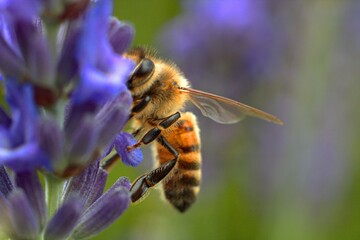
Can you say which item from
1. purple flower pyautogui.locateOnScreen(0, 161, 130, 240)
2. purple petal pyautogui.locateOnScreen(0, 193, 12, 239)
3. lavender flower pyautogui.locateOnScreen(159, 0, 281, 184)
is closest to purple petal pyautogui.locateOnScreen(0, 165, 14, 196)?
purple flower pyautogui.locateOnScreen(0, 161, 130, 240)

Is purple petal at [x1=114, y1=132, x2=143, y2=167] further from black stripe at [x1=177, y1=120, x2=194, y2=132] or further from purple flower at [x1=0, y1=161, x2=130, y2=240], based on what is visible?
black stripe at [x1=177, y1=120, x2=194, y2=132]

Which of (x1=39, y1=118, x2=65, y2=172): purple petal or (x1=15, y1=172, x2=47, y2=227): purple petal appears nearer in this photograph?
(x1=39, y1=118, x2=65, y2=172): purple petal

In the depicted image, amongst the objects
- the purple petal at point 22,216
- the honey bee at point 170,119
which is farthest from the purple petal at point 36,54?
the honey bee at point 170,119

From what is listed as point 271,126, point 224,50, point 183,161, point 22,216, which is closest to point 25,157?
point 22,216

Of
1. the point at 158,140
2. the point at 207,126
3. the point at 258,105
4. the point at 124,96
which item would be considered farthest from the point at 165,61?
the point at 258,105

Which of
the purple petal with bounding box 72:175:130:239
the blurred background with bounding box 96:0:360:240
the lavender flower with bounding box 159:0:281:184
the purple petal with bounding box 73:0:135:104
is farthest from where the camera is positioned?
the lavender flower with bounding box 159:0:281:184

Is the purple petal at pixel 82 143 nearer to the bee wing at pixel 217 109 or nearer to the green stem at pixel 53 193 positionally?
the green stem at pixel 53 193

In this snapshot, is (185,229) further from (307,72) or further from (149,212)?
(307,72)
